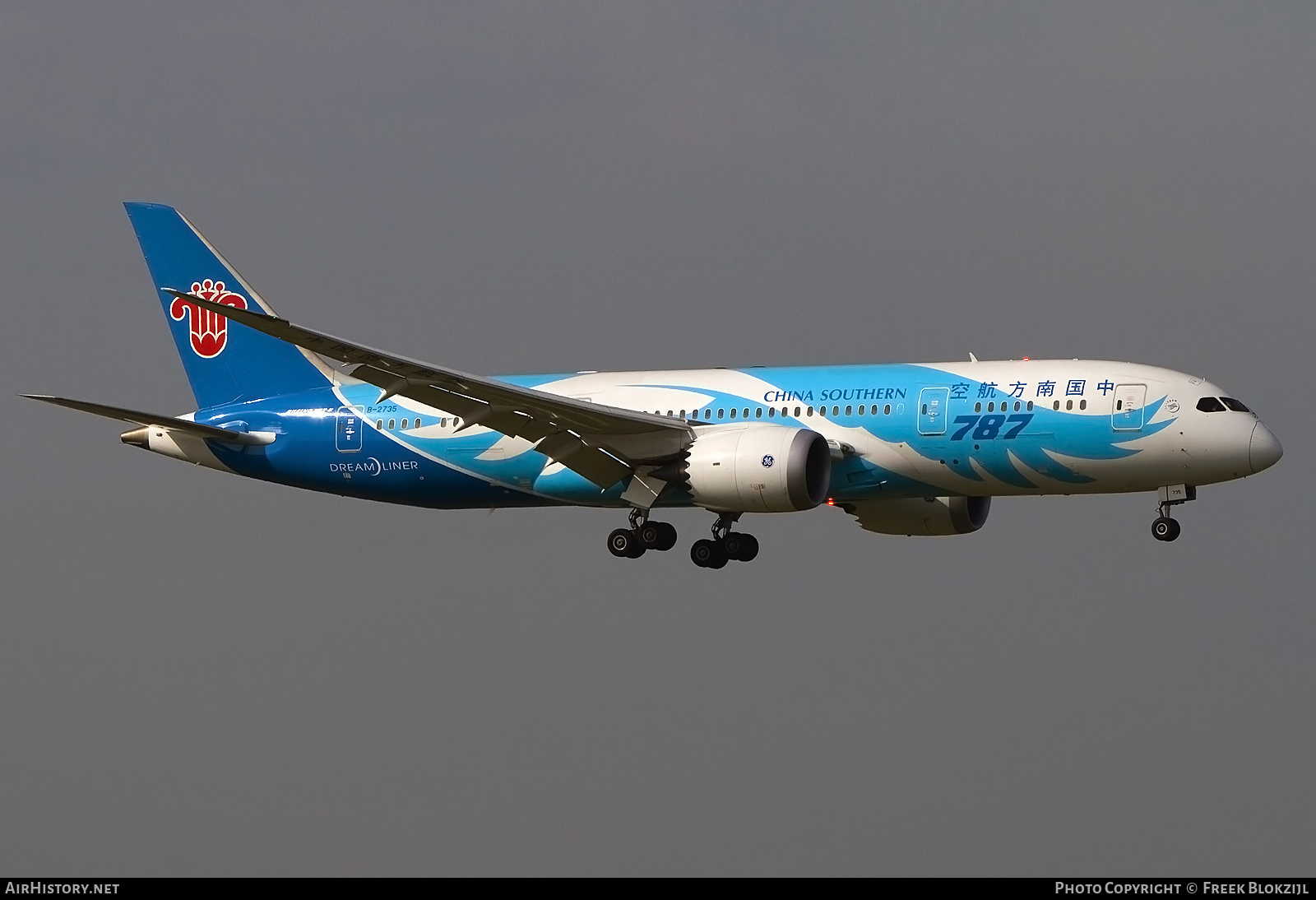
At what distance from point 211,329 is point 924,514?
1963 cm

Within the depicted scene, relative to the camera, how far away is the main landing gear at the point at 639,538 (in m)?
46.8

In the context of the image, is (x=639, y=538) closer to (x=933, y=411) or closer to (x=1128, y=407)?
(x=933, y=411)

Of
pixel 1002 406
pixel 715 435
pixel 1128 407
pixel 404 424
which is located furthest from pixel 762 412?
pixel 404 424

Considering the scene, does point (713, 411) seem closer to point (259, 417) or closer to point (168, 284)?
point (259, 417)

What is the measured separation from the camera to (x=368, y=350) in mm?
38969

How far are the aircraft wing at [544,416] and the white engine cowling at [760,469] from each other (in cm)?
116

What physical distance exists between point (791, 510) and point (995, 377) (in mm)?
5702

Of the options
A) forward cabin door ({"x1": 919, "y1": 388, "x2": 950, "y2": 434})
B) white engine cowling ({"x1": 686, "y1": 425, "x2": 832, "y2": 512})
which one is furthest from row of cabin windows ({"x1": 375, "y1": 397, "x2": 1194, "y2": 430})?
white engine cowling ({"x1": 686, "y1": 425, "x2": 832, "y2": 512})

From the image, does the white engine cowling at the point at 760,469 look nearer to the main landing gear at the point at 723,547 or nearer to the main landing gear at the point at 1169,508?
the main landing gear at the point at 723,547

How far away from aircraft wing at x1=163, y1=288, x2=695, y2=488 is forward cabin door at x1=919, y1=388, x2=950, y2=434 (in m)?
5.29

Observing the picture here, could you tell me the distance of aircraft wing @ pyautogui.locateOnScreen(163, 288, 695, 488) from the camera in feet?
134

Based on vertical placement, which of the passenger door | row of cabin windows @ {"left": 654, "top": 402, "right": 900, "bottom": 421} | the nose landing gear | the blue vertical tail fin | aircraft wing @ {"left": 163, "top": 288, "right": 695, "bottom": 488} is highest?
the blue vertical tail fin

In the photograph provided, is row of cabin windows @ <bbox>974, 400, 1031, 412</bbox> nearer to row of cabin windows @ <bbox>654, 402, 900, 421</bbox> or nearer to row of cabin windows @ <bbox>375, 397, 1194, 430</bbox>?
row of cabin windows @ <bbox>375, 397, 1194, 430</bbox>

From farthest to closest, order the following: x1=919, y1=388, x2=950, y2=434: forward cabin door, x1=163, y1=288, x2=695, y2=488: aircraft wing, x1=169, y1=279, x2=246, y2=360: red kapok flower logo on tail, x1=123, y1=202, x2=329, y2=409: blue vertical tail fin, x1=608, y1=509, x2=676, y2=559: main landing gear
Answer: x1=169, y1=279, x2=246, y2=360: red kapok flower logo on tail, x1=123, y1=202, x2=329, y2=409: blue vertical tail fin, x1=608, y1=509, x2=676, y2=559: main landing gear, x1=919, y1=388, x2=950, y2=434: forward cabin door, x1=163, y1=288, x2=695, y2=488: aircraft wing
